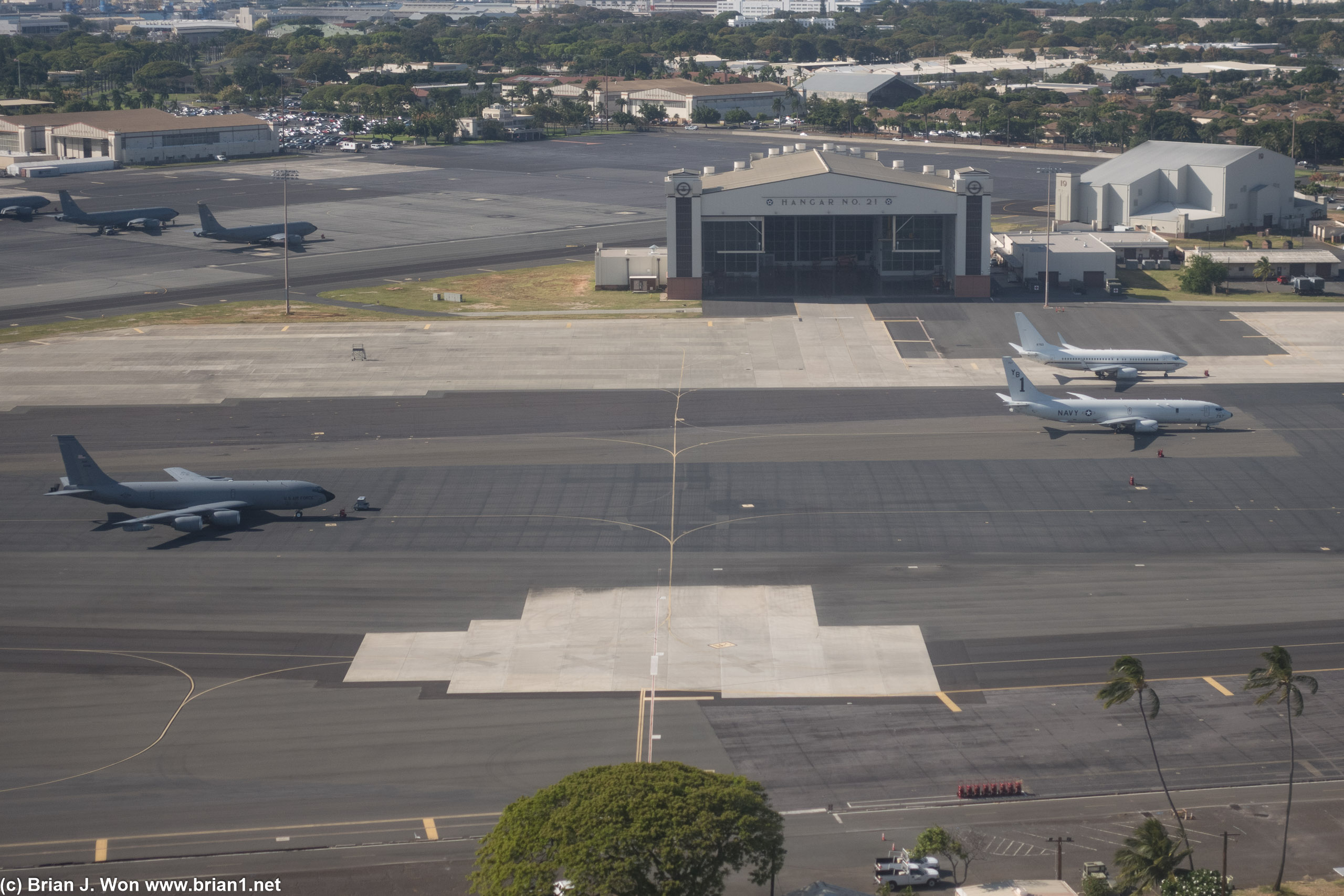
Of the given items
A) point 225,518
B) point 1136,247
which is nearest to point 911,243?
point 1136,247

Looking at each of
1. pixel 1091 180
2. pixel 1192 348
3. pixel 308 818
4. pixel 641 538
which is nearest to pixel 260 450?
pixel 641 538

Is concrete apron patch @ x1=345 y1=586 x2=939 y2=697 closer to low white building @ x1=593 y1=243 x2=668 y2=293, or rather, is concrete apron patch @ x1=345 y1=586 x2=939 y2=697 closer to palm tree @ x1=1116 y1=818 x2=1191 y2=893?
palm tree @ x1=1116 y1=818 x2=1191 y2=893

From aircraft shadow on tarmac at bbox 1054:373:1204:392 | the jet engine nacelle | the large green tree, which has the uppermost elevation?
aircraft shadow on tarmac at bbox 1054:373:1204:392

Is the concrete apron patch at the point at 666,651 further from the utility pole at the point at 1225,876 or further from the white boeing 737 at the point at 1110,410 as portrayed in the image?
the white boeing 737 at the point at 1110,410

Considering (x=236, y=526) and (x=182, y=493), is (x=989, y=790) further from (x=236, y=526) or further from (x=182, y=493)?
(x=182, y=493)

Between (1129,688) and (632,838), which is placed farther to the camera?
(1129,688)

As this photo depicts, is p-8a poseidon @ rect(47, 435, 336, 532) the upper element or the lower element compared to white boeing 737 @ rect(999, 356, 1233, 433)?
lower

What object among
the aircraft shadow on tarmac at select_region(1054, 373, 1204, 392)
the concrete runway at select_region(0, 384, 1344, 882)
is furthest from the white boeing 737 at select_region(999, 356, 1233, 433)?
the aircraft shadow on tarmac at select_region(1054, 373, 1204, 392)

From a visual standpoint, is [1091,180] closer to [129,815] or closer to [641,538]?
[641,538]
